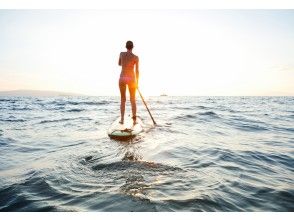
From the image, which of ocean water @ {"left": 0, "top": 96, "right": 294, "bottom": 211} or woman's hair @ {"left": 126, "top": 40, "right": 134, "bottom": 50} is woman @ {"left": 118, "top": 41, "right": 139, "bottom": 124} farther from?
ocean water @ {"left": 0, "top": 96, "right": 294, "bottom": 211}

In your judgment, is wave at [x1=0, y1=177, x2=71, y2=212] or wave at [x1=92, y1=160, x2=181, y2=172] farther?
wave at [x1=92, y1=160, x2=181, y2=172]

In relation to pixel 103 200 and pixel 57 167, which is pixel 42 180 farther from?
pixel 103 200

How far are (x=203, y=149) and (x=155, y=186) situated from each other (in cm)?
335

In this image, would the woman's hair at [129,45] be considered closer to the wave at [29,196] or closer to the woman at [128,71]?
the woman at [128,71]

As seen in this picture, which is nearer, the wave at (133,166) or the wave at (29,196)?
the wave at (29,196)

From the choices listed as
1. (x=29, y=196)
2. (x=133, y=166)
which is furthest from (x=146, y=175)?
(x=29, y=196)

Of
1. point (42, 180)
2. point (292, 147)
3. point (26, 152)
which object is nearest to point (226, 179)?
point (42, 180)

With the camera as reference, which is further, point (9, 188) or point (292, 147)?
A: point (292, 147)

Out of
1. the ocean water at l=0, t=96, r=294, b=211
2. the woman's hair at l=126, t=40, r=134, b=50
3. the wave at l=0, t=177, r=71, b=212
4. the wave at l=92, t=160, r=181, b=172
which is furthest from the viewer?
the woman's hair at l=126, t=40, r=134, b=50

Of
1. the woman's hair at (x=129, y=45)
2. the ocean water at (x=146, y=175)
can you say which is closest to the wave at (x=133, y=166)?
the ocean water at (x=146, y=175)

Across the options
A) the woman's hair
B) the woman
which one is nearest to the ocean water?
the woman

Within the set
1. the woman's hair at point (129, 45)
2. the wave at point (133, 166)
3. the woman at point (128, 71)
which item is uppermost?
the woman's hair at point (129, 45)

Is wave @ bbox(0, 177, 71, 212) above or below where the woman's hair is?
below

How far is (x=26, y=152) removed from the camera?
6.96 meters
